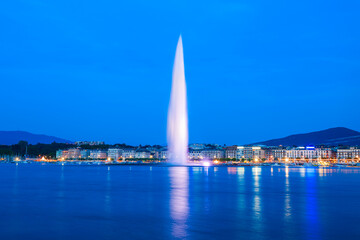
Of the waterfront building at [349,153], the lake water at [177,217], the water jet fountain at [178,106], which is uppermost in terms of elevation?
the water jet fountain at [178,106]

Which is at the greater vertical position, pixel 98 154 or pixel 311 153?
pixel 98 154

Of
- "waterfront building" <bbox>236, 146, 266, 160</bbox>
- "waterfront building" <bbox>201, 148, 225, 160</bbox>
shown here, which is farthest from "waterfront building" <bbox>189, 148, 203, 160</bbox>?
"waterfront building" <bbox>236, 146, 266, 160</bbox>

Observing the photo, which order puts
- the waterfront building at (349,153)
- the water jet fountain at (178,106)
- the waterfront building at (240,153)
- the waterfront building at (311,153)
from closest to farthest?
the water jet fountain at (178,106) < the waterfront building at (349,153) < the waterfront building at (311,153) < the waterfront building at (240,153)

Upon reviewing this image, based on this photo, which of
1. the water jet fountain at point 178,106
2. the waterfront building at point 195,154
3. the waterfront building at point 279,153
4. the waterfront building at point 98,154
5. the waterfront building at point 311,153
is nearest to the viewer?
the water jet fountain at point 178,106

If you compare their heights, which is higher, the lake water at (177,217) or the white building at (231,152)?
the white building at (231,152)

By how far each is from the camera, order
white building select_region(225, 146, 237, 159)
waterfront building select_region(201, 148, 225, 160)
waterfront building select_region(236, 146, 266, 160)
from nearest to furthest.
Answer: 1. waterfront building select_region(236, 146, 266, 160)
2. white building select_region(225, 146, 237, 159)
3. waterfront building select_region(201, 148, 225, 160)

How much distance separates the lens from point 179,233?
14.4m

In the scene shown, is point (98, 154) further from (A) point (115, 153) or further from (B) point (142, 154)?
(B) point (142, 154)

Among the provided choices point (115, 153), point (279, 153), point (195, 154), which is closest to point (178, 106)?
point (279, 153)

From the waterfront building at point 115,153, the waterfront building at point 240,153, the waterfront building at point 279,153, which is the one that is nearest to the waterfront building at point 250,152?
the waterfront building at point 240,153

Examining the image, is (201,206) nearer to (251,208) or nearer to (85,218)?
(251,208)

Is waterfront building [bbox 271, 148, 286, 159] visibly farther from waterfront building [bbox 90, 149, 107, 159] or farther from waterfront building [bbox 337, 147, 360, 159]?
waterfront building [bbox 90, 149, 107, 159]

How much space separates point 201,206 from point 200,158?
15896cm

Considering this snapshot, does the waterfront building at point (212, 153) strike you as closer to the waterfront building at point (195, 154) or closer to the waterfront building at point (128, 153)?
the waterfront building at point (195, 154)
